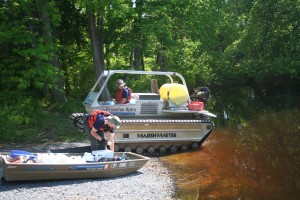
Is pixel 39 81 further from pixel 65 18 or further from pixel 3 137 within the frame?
pixel 65 18

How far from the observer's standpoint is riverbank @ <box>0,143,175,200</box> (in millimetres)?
9305

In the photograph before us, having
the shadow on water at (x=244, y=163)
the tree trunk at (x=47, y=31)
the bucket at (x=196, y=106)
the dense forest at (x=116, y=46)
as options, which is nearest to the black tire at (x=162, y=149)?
the shadow on water at (x=244, y=163)

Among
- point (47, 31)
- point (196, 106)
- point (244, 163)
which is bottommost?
point (244, 163)

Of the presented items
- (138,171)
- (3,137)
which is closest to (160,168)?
(138,171)

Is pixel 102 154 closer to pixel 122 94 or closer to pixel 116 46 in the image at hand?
pixel 122 94

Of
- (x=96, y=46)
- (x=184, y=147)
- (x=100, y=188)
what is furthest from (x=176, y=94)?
(x=96, y=46)

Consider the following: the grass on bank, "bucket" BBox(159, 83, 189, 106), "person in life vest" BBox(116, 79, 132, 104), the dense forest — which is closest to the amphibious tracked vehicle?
"bucket" BBox(159, 83, 189, 106)

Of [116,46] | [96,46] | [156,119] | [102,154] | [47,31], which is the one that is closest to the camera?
[102,154]

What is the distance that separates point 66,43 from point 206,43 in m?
15.6

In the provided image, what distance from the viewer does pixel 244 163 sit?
12719 millimetres

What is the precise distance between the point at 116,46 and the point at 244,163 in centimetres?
1121

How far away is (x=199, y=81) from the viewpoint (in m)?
30.2

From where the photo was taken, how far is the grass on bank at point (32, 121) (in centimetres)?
1470

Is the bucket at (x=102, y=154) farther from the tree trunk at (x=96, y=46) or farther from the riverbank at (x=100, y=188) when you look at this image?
the tree trunk at (x=96, y=46)
